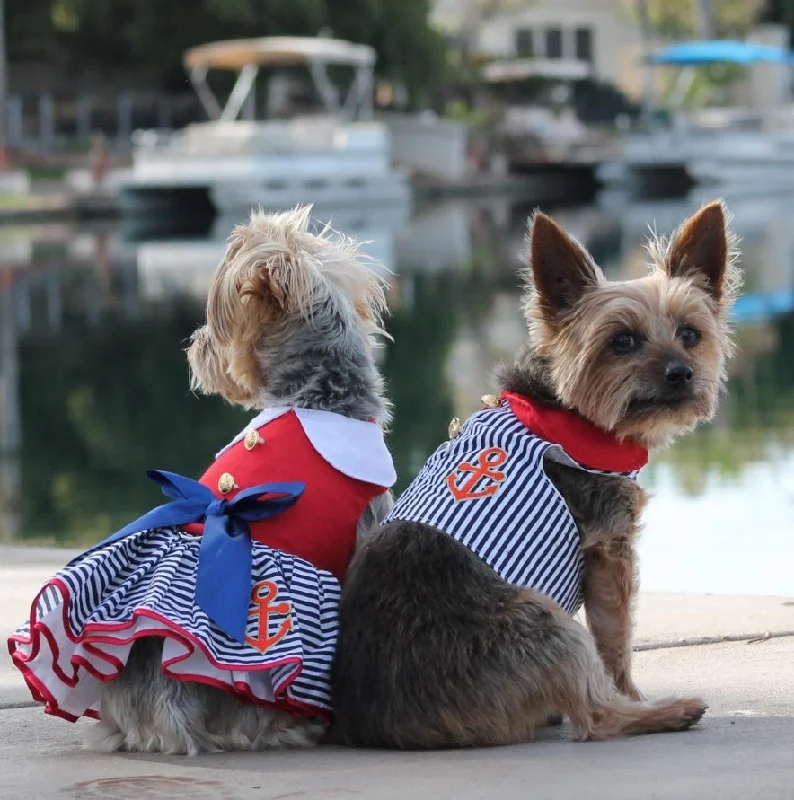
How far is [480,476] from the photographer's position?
460 centimetres

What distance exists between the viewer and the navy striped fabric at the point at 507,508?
14.7 feet

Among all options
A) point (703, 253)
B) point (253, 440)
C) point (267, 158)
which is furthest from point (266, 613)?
point (267, 158)

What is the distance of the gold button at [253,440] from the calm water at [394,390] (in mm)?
3354

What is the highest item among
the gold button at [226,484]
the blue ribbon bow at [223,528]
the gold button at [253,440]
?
the gold button at [253,440]

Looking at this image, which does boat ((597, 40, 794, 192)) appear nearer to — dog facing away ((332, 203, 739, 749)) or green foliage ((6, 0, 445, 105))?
green foliage ((6, 0, 445, 105))

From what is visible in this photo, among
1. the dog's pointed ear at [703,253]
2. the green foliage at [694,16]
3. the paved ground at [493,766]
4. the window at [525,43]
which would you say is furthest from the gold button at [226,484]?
the green foliage at [694,16]

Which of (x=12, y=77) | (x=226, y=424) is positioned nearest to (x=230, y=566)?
(x=226, y=424)

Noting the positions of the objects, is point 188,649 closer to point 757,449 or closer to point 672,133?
point 757,449

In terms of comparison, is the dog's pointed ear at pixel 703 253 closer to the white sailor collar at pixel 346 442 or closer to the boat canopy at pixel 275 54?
the white sailor collar at pixel 346 442

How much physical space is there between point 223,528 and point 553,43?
69122 millimetres

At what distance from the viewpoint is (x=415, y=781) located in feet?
12.7

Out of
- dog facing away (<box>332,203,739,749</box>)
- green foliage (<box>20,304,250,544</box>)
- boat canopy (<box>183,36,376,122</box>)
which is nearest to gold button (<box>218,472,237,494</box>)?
dog facing away (<box>332,203,739,749</box>)

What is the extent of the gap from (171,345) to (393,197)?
25.8 metres

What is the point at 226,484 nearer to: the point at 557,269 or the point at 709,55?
the point at 557,269
